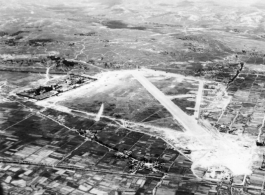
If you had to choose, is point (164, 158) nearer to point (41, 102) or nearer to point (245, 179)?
point (245, 179)

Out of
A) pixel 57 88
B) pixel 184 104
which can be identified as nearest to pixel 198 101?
pixel 184 104

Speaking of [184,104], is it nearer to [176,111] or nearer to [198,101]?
[198,101]

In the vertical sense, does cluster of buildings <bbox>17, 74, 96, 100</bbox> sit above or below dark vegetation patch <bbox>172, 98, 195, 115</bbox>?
above

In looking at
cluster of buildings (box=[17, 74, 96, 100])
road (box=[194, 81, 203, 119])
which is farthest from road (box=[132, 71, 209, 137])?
cluster of buildings (box=[17, 74, 96, 100])

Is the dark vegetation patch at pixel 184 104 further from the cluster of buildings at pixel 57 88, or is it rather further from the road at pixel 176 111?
the cluster of buildings at pixel 57 88

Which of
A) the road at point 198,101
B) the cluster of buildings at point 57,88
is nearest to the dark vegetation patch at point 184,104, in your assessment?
the road at point 198,101

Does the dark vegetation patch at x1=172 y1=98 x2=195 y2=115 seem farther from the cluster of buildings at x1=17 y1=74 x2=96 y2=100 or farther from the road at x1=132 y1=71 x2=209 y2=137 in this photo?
the cluster of buildings at x1=17 y1=74 x2=96 y2=100

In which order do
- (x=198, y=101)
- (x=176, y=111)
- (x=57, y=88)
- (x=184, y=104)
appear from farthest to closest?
1. (x=57, y=88)
2. (x=198, y=101)
3. (x=184, y=104)
4. (x=176, y=111)

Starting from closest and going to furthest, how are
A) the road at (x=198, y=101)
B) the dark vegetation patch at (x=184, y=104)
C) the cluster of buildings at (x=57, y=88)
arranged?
the road at (x=198, y=101), the dark vegetation patch at (x=184, y=104), the cluster of buildings at (x=57, y=88)

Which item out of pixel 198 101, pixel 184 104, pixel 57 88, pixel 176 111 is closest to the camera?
pixel 176 111
